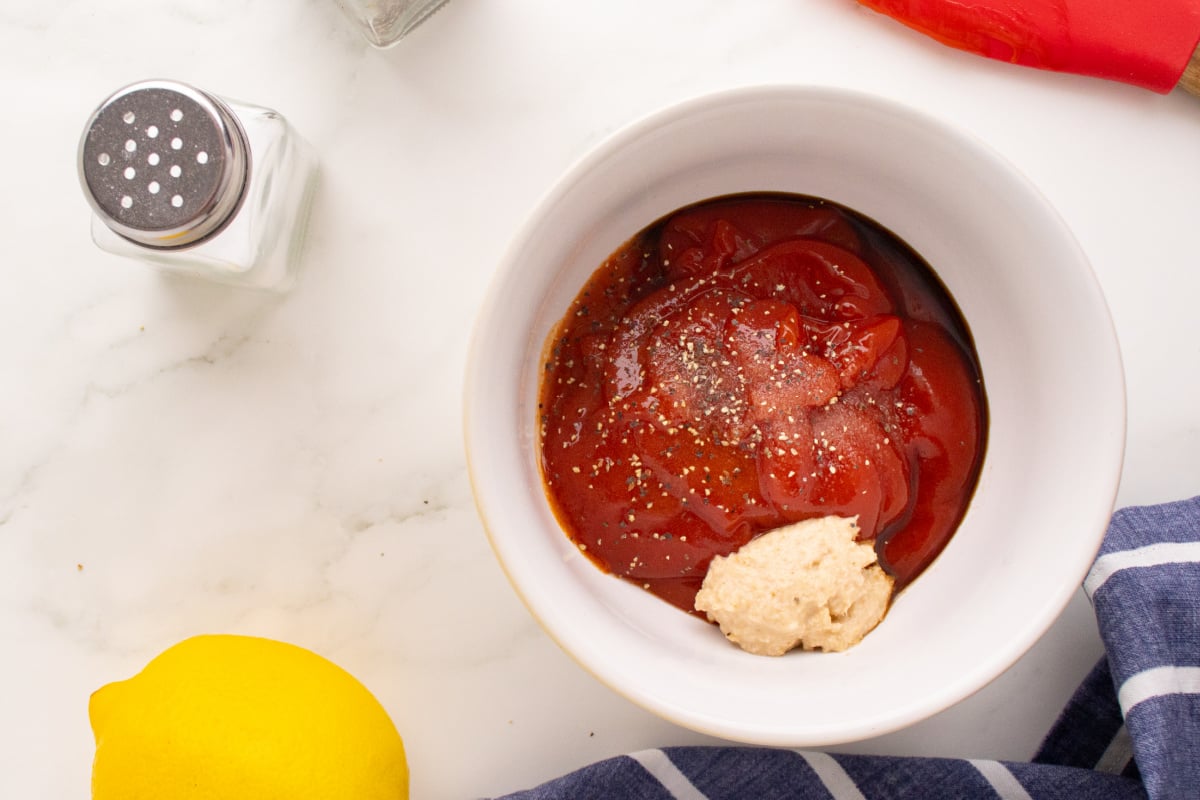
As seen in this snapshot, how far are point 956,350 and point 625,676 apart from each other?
0.59 meters

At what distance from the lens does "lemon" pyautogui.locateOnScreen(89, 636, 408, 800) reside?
1.15 m

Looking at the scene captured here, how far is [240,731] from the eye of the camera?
1.17 m

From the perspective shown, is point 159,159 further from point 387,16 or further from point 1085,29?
point 1085,29

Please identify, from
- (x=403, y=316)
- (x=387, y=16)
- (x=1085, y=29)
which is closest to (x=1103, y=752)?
(x=1085, y=29)

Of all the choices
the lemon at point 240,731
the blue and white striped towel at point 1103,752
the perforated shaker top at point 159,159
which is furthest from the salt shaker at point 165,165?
the blue and white striped towel at point 1103,752

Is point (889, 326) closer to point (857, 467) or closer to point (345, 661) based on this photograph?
point (857, 467)

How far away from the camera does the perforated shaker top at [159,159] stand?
46.4 inches

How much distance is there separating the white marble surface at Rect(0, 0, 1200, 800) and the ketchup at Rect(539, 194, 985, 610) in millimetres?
225

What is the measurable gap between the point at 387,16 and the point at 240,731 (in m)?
0.96

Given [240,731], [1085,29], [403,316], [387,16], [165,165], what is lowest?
[240,731]

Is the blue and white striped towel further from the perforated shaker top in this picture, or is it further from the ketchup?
the perforated shaker top

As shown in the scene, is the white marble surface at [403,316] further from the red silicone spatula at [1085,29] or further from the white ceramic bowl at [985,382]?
the white ceramic bowl at [985,382]

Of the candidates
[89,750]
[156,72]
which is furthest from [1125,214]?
[89,750]

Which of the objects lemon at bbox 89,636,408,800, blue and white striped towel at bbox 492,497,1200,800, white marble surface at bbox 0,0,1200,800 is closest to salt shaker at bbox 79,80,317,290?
white marble surface at bbox 0,0,1200,800
